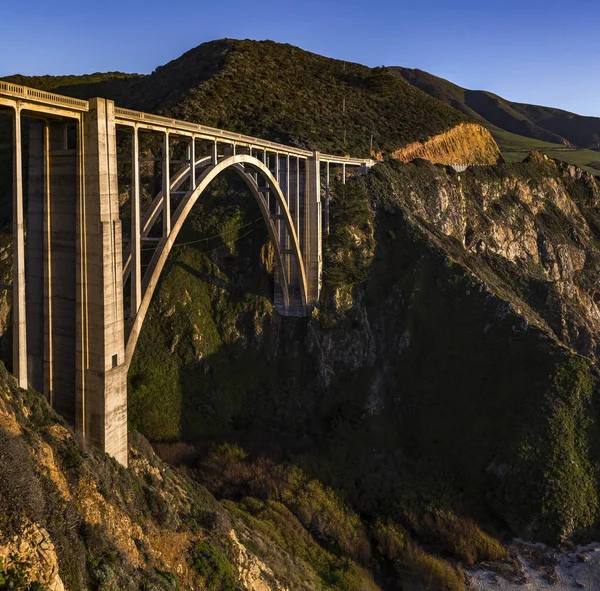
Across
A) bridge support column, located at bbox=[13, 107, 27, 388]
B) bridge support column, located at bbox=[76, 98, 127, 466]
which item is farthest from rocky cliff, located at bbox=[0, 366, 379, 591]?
bridge support column, located at bbox=[76, 98, 127, 466]

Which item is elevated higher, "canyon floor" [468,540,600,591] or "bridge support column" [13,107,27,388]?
"bridge support column" [13,107,27,388]

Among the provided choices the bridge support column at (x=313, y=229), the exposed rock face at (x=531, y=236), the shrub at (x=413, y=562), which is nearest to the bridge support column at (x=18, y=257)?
the shrub at (x=413, y=562)

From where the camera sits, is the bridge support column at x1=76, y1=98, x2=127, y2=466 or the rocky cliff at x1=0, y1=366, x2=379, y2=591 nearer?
the rocky cliff at x1=0, y1=366, x2=379, y2=591

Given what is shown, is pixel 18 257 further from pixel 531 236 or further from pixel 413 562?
pixel 531 236

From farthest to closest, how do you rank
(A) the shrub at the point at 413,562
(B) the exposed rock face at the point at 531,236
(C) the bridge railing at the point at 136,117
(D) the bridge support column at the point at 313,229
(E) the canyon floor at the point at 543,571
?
1. (B) the exposed rock face at the point at 531,236
2. (D) the bridge support column at the point at 313,229
3. (E) the canyon floor at the point at 543,571
4. (A) the shrub at the point at 413,562
5. (C) the bridge railing at the point at 136,117

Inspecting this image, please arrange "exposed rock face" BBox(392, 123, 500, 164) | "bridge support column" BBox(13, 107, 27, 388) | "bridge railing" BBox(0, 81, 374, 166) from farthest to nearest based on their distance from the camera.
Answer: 1. "exposed rock face" BBox(392, 123, 500, 164)
2. "bridge railing" BBox(0, 81, 374, 166)
3. "bridge support column" BBox(13, 107, 27, 388)

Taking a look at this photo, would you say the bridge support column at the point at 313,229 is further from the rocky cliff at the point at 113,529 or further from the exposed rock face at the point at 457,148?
the exposed rock face at the point at 457,148

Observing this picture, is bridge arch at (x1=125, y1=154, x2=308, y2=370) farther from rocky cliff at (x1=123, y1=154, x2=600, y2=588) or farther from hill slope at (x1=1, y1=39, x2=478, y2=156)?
hill slope at (x1=1, y1=39, x2=478, y2=156)
